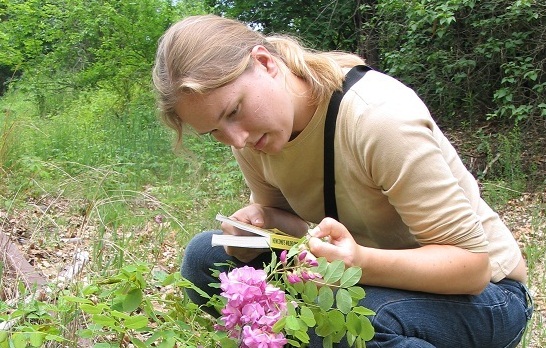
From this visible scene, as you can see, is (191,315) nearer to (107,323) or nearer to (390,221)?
(107,323)

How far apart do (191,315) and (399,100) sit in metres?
0.75

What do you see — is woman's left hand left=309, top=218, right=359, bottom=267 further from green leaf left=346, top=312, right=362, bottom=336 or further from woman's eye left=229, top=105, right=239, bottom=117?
woman's eye left=229, top=105, right=239, bottom=117

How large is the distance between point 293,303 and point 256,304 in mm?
76

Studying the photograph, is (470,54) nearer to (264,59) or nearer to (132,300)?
(264,59)

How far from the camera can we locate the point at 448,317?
1.73 m

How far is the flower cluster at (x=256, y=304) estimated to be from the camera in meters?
1.32

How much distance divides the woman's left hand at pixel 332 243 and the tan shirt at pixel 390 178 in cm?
20

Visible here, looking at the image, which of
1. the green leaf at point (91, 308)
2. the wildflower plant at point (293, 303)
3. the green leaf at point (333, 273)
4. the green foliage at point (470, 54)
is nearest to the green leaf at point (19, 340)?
the green leaf at point (91, 308)

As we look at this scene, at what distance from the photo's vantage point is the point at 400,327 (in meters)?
1.66

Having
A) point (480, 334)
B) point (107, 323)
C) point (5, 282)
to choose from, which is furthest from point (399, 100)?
point (5, 282)

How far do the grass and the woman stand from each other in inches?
17.2

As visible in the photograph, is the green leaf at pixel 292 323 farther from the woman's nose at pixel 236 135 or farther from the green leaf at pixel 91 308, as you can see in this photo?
the woman's nose at pixel 236 135

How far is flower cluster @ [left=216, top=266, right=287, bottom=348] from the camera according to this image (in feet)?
4.32

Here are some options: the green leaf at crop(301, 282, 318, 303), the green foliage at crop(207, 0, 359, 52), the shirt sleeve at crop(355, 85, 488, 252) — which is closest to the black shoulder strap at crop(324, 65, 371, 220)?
the shirt sleeve at crop(355, 85, 488, 252)
